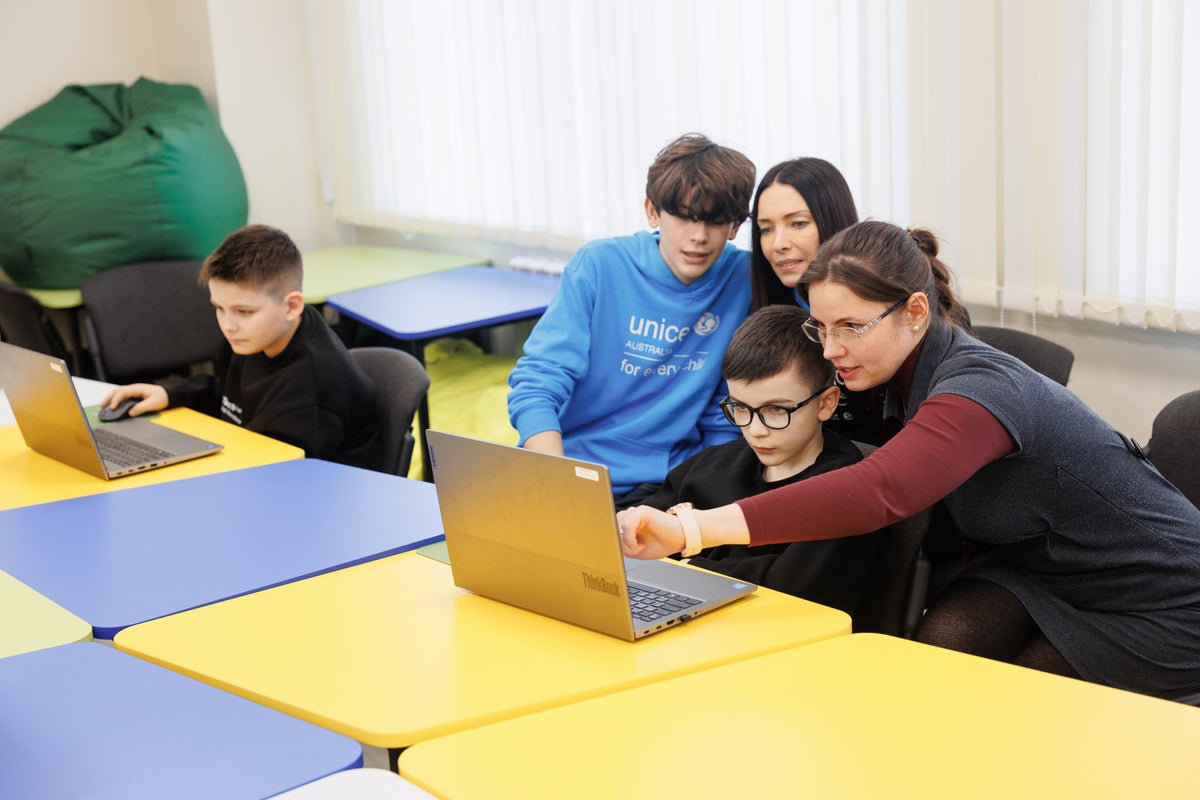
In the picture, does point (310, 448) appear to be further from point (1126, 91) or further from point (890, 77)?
point (1126, 91)

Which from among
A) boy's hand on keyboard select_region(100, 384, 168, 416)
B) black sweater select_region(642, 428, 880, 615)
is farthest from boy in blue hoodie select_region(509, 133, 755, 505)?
boy's hand on keyboard select_region(100, 384, 168, 416)

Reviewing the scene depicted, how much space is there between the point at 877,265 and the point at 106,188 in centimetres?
342

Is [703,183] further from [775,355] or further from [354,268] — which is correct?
[354,268]

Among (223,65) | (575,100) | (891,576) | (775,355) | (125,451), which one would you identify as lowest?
(891,576)

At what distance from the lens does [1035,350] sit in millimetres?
2465

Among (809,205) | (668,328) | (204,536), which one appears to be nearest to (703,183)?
(809,205)

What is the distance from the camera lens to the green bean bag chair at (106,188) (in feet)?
14.1

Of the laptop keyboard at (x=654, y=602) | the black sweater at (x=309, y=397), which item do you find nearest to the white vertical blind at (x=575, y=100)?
the black sweater at (x=309, y=397)

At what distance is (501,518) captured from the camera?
1561 millimetres

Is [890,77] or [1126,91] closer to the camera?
[1126,91]

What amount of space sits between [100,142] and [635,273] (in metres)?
3.00

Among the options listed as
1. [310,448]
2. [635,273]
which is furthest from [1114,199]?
[310,448]

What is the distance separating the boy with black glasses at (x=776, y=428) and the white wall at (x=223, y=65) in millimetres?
2621

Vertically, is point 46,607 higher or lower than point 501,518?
lower
